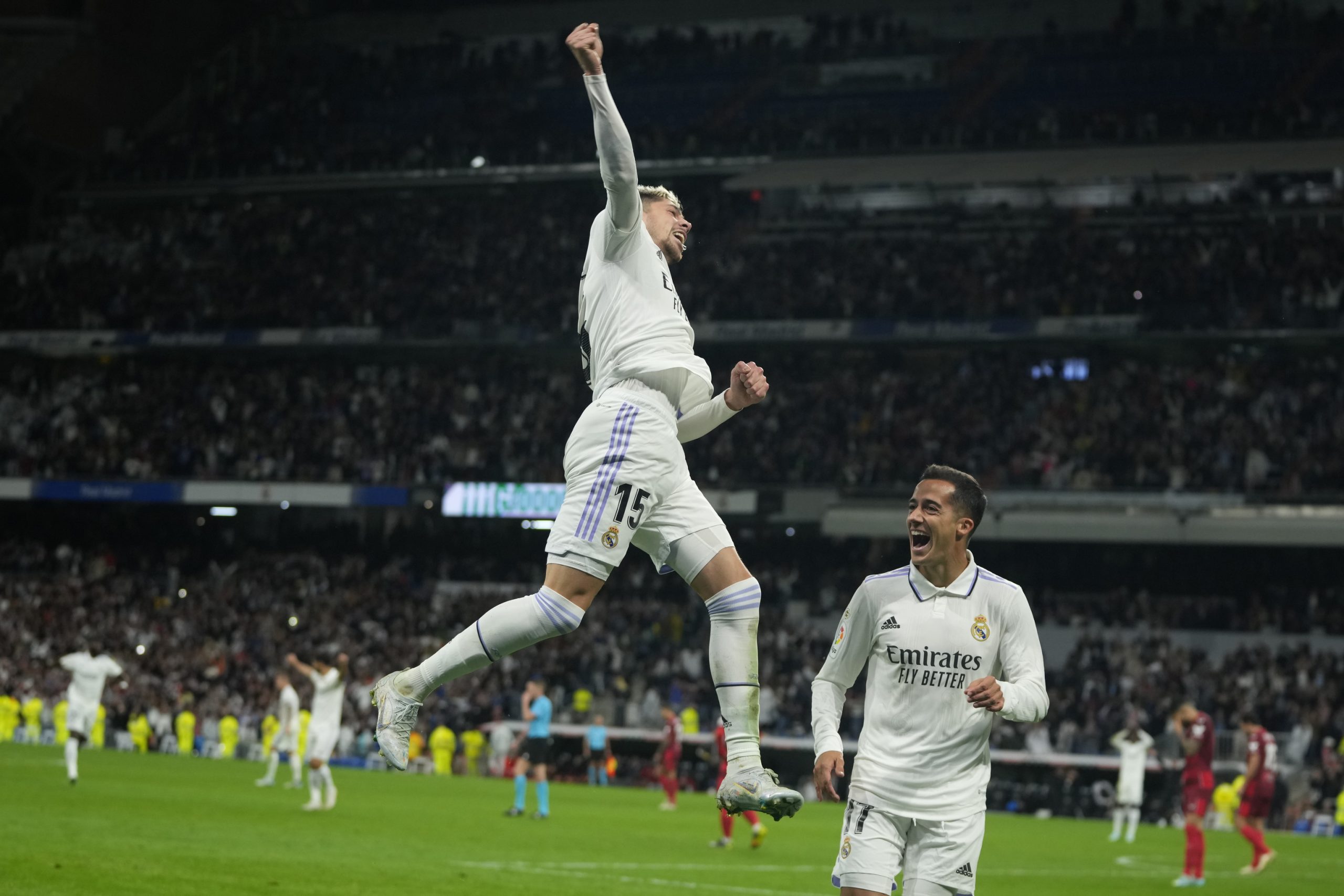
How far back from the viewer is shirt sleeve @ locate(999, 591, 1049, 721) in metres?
7.01

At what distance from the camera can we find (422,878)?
15.7 meters

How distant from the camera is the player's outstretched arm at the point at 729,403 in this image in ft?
25.1

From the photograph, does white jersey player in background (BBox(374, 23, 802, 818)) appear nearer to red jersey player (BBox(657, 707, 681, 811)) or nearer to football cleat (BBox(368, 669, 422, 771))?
football cleat (BBox(368, 669, 422, 771))

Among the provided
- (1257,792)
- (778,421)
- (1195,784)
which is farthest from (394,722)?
(778,421)

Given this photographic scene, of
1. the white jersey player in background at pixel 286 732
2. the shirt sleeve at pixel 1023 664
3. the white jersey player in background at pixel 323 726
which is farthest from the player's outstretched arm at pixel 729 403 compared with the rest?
the white jersey player in background at pixel 286 732

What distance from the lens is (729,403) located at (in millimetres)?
7773

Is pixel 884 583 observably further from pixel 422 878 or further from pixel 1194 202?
pixel 1194 202

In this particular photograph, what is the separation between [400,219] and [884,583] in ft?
153

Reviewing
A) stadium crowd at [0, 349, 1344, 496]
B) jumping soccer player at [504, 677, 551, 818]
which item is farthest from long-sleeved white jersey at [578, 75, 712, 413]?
stadium crowd at [0, 349, 1344, 496]

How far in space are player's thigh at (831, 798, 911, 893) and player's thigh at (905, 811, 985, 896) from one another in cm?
6

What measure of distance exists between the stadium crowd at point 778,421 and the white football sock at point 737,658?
109 feet

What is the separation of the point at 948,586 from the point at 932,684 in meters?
0.46

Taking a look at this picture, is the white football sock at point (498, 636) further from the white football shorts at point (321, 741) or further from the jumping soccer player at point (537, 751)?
the jumping soccer player at point (537, 751)

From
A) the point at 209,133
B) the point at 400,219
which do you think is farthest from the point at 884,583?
the point at 209,133
